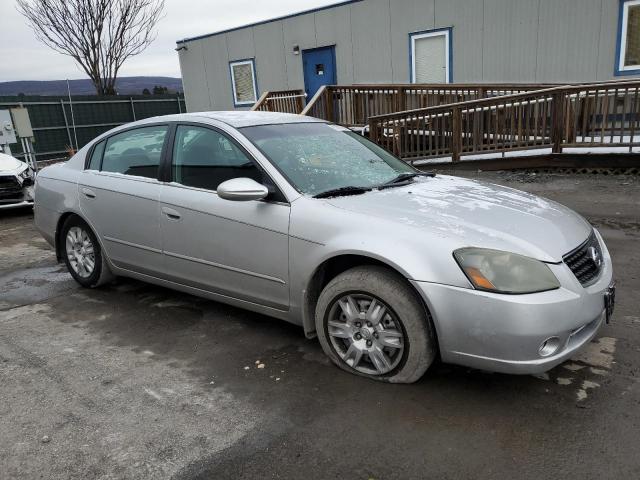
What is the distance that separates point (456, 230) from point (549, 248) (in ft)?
1.62

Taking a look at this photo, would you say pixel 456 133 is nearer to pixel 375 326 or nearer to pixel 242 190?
pixel 242 190

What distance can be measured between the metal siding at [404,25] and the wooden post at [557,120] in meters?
4.45

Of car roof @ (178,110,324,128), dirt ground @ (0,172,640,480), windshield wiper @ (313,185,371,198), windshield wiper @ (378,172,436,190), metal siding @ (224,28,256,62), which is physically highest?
metal siding @ (224,28,256,62)

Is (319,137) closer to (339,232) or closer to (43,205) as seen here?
(339,232)

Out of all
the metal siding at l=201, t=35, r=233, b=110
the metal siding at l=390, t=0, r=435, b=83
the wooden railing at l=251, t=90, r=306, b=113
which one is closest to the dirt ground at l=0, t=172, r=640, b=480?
the metal siding at l=390, t=0, r=435, b=83

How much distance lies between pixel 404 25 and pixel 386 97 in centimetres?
186

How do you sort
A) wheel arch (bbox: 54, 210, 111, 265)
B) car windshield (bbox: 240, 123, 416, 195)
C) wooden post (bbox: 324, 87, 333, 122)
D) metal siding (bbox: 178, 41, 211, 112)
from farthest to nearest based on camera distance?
metal siding (bbox: 178, 41, 211, 112), wooden post (bbox: 324, 87, 333, 122), wheel arch (bbox: 54, 210, 111, 265), car windshield (bbox: 240, 123, 416, 195)

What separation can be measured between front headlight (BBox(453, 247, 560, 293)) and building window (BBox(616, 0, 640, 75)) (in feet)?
30.7

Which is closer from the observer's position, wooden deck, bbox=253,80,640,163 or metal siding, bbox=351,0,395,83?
wooden deck, bbox=253,80,640,163

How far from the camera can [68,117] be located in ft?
69.5

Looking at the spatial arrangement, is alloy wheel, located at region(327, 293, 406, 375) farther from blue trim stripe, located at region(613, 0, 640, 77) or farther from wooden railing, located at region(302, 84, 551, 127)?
blue trim stripe, located at region(613, 0, 640, 77)

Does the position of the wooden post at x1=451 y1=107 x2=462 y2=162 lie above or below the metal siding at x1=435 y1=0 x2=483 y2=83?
below

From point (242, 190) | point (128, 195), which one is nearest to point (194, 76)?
point (128, 195)

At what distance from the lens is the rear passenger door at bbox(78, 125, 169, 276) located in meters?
4.25
